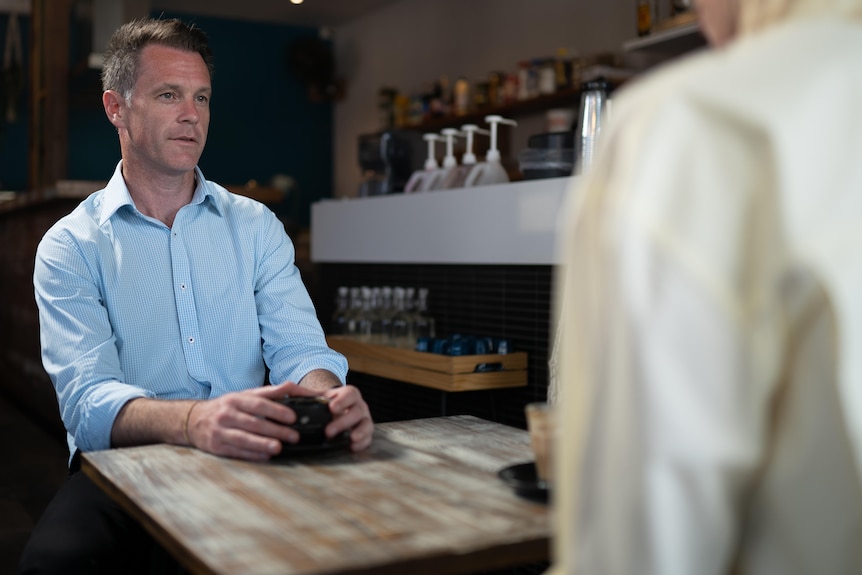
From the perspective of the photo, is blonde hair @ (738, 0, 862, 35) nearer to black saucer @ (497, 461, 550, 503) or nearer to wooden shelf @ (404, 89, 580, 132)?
black saucer @ (497, 461, 550, 503)

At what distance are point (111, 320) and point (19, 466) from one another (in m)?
2.71

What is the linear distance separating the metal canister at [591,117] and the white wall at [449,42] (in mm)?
2994

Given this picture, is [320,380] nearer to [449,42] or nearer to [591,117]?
[591,117]

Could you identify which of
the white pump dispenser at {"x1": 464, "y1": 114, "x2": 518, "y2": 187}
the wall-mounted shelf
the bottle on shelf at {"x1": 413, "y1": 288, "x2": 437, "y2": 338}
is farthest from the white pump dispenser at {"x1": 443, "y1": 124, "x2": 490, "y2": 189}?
the wall-mounted shelf

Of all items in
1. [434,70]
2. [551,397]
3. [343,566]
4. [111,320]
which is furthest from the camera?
[434,70]

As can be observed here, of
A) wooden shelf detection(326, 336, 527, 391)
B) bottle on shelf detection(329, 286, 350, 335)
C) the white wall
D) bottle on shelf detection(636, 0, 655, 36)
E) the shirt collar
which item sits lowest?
wooden shelf detection(326, 336, 527, 391)

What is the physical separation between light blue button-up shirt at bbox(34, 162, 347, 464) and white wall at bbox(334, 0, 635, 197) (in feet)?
12.5

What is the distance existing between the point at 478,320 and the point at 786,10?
2377mm

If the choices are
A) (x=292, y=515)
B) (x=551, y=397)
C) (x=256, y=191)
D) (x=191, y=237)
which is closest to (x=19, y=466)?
(x=256, y=191)

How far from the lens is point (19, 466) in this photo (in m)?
4.20

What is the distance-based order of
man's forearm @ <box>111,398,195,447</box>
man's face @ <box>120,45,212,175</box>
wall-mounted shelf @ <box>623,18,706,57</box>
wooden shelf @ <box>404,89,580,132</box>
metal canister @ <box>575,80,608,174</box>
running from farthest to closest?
wooden shelf @ <box>404,89,580,132</box> → wall-mounted shelf @ <box>623,18,706,57</box> → metal canister @ <box>575,80,608,174</box> → man's face @ <box>120,45,212,175</box> → man's forearm @ <box>111,398,195,447</box>

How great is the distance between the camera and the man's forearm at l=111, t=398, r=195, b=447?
1410 mm

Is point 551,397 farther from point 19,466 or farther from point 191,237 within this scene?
point 19,466

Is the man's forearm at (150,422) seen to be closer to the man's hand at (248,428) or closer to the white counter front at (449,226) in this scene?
the man's hand at (248,428)
